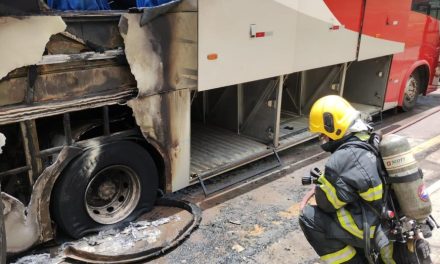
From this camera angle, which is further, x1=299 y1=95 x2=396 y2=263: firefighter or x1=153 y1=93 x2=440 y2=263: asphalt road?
x1=153 y1=93 x2=440 y2=263: asphalt road

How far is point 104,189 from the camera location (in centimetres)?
402

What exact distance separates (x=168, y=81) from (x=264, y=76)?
140 cm

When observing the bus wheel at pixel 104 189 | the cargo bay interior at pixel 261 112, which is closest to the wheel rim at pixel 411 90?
the cargo bay interior at pixel 261 112

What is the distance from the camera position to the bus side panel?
14.0 feet

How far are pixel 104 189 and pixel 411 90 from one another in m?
6.49

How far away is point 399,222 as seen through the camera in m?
2.87

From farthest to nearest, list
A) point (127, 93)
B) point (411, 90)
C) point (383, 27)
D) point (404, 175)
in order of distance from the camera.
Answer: point (411, 90)
point (383, 27)
point (127, 93)
point (404, 175)

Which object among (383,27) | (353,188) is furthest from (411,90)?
(353,188)

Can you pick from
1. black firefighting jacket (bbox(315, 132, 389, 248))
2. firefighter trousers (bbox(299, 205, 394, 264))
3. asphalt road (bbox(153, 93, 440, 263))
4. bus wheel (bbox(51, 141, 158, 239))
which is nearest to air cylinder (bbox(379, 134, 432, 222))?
black firefighting jacket (bbox(315, 132, 389, 248))

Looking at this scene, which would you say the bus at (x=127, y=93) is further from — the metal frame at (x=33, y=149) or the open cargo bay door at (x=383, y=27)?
the open cargo bay door at (x=383, y=27)

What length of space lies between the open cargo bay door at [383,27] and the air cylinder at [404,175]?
4.15 meters

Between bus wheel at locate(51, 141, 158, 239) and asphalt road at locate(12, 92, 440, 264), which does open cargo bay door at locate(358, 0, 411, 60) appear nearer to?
asphalt road at locate(12, 92, 440, 264)

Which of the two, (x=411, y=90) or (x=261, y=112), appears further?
(x=411, y=90)

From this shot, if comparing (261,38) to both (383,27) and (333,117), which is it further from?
(383,27)
